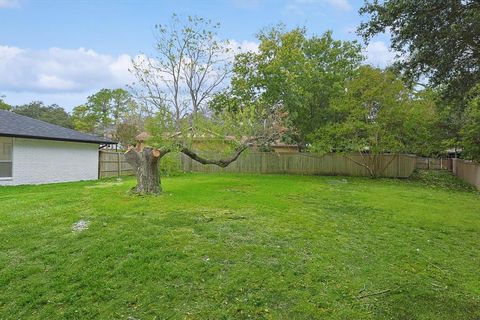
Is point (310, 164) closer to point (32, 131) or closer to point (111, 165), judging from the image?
point (111, 165)

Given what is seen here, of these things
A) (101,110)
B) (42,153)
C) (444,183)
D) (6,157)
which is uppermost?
(101,110)

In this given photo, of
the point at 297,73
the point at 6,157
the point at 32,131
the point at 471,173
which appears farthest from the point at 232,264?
the point at 471,173

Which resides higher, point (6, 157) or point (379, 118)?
point (379, 118)

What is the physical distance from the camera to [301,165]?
65.2 feet

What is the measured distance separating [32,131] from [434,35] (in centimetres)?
1372

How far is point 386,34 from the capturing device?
20.5 ft

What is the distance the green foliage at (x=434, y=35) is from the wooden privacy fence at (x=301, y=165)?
12.0 metres

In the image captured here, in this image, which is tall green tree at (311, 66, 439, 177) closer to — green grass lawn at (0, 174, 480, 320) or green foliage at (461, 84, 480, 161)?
green foliage at (461, 84, 480, 161)

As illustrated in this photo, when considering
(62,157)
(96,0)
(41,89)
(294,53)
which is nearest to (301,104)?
(294,53)

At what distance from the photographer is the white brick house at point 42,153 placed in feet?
41.0

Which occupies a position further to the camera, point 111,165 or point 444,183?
point 111,165

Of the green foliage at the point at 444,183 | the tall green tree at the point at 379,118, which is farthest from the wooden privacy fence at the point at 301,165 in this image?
the tall green tree at the point at 379,118

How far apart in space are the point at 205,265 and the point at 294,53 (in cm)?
1522

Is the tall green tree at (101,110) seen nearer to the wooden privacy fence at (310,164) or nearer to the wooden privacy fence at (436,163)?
the wooden privacy fence at (310,164)
